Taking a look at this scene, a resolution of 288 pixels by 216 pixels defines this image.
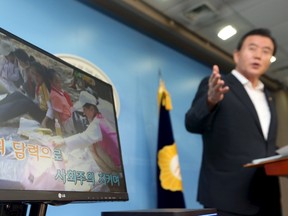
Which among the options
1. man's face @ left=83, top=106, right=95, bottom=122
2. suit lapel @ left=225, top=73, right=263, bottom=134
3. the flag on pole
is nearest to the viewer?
man's face @ left=83, top=106, right=95, bottom=122

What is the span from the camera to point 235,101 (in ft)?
4.30

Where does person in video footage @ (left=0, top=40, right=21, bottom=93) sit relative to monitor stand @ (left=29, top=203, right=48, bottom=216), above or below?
above

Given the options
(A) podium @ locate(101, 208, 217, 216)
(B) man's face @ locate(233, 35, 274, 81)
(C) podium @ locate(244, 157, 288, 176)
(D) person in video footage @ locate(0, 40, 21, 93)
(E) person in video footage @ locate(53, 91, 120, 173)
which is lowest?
(A) podium @ locate(101, 208, 217, 216)

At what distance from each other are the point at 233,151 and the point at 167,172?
1.95 feet

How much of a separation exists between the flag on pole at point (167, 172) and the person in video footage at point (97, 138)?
929mm

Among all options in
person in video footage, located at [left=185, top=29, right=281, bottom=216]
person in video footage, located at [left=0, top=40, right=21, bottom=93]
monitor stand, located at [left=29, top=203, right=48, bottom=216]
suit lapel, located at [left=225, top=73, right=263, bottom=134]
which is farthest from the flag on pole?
person in video footage, located at [left=0, top=40, right=21, bottom=93]

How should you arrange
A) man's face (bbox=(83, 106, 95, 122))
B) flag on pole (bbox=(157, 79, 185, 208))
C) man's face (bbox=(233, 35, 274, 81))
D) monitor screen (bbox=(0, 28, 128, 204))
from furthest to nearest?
flag on pole (bbox=(157, 79, 185, 208)) → man's face (bbox=(233, 35, 274, 81)) → man's face (bbox=(83, 106, 95, 122)) → monitor screen (bbox=(0, 28, 128, 204))

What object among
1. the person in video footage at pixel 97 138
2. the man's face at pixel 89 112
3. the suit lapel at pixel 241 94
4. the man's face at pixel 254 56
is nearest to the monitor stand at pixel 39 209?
the person in video footage at pixel 97 138

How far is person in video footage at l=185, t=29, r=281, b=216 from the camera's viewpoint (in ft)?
3.82

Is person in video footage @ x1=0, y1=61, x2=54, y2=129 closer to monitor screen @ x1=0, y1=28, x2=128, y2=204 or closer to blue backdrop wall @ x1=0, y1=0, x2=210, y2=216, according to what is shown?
monitor screen @ x1=0, y1=28, x2=128, y2=204

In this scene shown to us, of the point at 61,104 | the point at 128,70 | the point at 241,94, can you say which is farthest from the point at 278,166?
the point at 128,70

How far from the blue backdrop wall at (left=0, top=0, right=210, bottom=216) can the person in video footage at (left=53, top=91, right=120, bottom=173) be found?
1.95ft

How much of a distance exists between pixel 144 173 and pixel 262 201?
0.78 metres

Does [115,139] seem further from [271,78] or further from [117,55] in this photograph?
[271,78]
